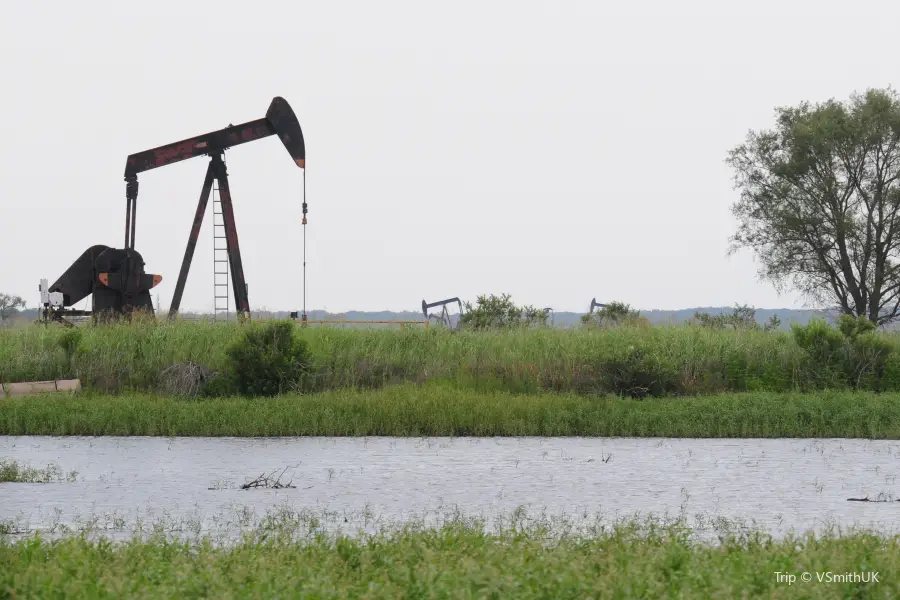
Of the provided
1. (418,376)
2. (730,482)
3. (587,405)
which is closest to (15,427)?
(418,376)

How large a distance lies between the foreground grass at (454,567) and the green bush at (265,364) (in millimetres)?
14921

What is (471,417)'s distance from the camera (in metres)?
20.6

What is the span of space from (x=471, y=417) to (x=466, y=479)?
5.98 meters

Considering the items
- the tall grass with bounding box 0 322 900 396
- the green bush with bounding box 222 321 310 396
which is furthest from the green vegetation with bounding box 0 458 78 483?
the tall grass with bounding box 0 322 900 396

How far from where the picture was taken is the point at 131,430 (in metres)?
20.6

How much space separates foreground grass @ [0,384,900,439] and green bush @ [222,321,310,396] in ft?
5.21

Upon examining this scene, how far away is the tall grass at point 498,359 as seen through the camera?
2442 cm

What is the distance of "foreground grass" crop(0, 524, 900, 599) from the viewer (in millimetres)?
7207

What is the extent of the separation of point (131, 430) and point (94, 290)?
51.1ft

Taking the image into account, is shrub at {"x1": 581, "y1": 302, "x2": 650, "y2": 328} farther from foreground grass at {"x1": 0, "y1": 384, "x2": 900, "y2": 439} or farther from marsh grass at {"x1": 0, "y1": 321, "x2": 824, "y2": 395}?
foreground grass at {"x1": 0, "y1": 384, "x2": 900, "y2": 439}

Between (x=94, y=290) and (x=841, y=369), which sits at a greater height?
(x=94, y=290)

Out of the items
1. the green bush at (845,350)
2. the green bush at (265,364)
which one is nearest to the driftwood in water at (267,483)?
the green bush at (265,364)

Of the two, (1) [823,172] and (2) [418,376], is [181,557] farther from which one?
(1) [823,172]

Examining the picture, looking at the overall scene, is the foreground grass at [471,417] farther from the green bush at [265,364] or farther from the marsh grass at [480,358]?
the marsh grass at [480,358]
